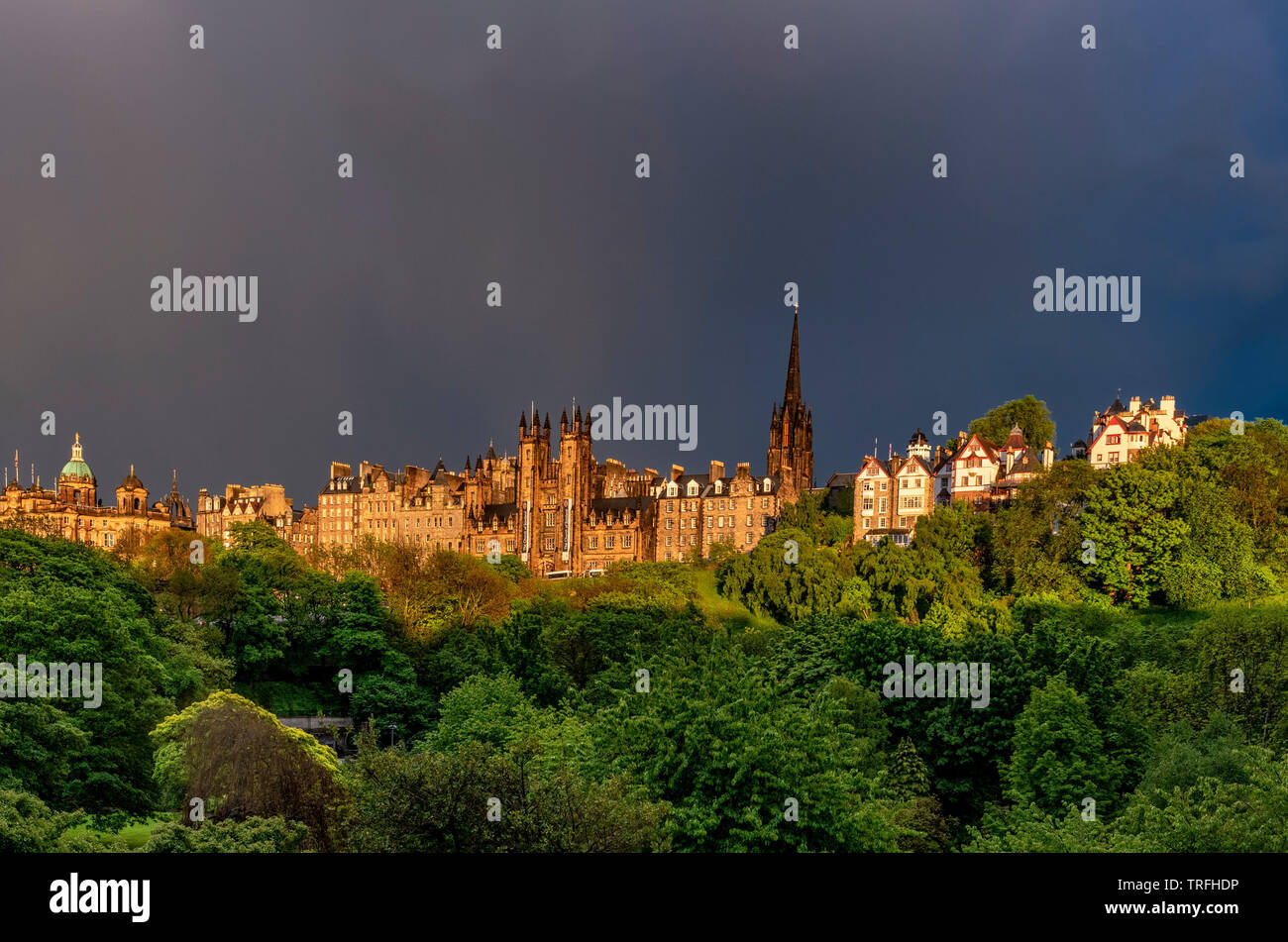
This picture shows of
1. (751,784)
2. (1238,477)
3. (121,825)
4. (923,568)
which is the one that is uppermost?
(1238,477)

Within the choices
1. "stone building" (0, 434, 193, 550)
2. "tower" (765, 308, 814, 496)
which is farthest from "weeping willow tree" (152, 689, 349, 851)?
"stone building" (0, 434, 193, 550)

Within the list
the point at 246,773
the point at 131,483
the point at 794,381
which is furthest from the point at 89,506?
the point at 246,773

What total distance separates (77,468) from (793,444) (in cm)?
10803

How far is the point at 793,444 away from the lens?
12825 cm

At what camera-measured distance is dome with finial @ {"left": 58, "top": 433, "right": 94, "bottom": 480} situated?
175625 mm

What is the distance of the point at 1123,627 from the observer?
199 ft

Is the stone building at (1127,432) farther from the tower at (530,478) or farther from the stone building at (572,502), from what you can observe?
the tower at (530,478)

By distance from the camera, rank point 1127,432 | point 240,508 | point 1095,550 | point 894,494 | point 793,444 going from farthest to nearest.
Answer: point 240,508, point 793,444, point 894,494, point 1127,432, point 1095,550

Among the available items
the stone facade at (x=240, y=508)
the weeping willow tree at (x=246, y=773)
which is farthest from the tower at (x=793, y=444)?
the weeping willow tree at (x=246, y=773)

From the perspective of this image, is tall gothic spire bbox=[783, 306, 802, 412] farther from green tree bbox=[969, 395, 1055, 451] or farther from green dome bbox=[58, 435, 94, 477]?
green dome bbox=[58, 435, 94, 477]

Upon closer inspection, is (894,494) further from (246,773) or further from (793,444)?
(246,773)

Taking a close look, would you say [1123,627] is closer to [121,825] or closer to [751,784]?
[751,784]
